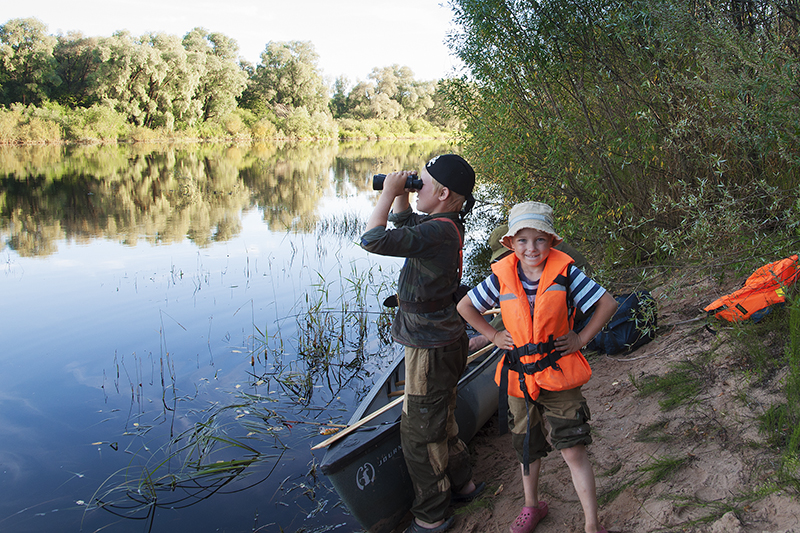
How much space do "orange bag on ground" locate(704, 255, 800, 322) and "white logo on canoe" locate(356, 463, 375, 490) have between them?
229cm

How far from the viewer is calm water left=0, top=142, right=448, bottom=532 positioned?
3.75 meters

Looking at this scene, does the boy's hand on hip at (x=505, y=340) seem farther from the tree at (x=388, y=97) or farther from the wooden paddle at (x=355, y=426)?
the tree at (x=388, y=97)

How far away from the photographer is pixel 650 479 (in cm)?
257

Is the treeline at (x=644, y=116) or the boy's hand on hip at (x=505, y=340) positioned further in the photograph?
the treeline at (x=644, y=116)

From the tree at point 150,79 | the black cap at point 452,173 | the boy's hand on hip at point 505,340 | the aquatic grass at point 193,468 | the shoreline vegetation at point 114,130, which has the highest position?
the tree at point 150,79

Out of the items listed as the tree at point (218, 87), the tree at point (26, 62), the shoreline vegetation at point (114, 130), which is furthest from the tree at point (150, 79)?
the tree at point (26, 62)

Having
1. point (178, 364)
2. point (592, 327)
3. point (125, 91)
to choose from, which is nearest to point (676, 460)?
point (592, 327)

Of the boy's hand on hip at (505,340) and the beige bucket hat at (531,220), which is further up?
the beige bucket hat at (531,220)

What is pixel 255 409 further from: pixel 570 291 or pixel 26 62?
pixel 26 62

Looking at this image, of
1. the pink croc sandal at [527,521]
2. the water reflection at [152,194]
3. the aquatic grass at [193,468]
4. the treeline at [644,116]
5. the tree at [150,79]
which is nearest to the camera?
the pink croc sandal at [527,521]

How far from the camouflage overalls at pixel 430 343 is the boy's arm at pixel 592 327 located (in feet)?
2.22

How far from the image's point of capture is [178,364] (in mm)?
5770

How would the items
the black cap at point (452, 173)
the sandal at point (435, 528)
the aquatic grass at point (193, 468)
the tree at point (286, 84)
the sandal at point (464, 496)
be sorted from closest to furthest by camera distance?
the black cap at point (452, 173)
the sandal at point (435, 528)
the sandal at point (464, 496)
the aquatic grass at point (193, 468)
the tree at point (286, 84)

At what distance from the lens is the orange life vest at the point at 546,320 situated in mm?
2275
